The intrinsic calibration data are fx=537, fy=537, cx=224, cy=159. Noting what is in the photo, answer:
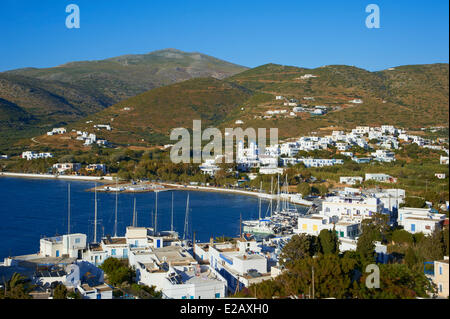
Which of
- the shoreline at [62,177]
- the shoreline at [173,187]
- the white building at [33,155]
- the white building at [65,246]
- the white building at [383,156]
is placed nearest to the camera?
the white building at [65,246]

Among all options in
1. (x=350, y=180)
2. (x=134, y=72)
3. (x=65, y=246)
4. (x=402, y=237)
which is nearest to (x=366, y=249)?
(x=402, y=237)

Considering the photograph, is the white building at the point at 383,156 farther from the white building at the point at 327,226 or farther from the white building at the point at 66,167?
the white building at the point at 66,167

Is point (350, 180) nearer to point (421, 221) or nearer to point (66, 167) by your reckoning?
point (421, 221)

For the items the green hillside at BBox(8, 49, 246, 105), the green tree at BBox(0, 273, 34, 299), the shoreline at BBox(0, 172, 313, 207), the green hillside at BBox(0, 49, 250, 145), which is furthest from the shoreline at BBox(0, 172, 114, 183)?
the green hillside at BBox(8, 49, 246, 105)

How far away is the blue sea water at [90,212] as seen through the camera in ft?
42.4

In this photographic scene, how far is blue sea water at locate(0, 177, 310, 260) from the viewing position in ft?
42.4

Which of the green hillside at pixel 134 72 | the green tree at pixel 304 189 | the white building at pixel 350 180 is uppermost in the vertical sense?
the green hillside at pixel 134 72

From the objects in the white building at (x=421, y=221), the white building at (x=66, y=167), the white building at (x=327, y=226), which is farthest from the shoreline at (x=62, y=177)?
the white building at (x=421, y=221)

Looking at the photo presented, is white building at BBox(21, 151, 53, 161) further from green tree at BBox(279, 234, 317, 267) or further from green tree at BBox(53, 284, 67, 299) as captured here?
green tree at BBox(53, 284, 67, 299)

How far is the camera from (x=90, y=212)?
52.7ft
